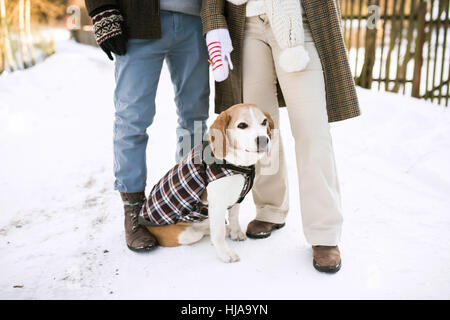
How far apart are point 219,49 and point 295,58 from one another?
0.43 m

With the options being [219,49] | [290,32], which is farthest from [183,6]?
[290,32]

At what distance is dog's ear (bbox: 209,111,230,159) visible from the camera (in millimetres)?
1946

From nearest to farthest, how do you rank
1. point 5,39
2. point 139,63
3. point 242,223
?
point 139,63
point 242,223
point 5,39

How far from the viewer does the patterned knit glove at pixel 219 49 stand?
2.02m

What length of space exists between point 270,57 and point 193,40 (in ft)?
1.69

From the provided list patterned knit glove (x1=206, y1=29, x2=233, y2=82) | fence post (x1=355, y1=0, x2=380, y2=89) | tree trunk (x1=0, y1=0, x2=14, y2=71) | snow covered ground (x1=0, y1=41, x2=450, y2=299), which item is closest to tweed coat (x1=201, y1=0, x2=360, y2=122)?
patterned knit glove (x1=206, y1=29, x2=233, y2=82)

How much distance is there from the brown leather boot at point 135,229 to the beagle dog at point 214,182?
51 mm

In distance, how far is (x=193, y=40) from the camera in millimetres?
2299

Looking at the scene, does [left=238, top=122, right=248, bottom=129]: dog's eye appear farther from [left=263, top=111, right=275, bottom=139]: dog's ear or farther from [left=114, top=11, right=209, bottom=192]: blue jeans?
[left=114, top=11, right=209, bottom=192]: blue jeans

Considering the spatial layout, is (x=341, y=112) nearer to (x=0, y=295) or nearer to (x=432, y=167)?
(x=432, y=167)

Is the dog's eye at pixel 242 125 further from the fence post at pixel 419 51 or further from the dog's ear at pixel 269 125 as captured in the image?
the fence post at pixel 419 51

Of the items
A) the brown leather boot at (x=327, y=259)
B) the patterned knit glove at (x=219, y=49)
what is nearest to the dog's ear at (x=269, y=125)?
the patterned knit glove at (x=219, y=49)

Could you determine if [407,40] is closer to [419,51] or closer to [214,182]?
[419,51]

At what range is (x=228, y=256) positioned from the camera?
2053 millimetres
